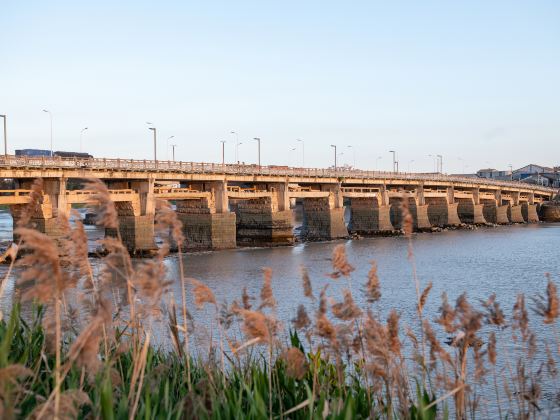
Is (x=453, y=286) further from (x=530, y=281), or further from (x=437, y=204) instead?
(x=437, y=204)

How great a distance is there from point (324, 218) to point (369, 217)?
30.4ft

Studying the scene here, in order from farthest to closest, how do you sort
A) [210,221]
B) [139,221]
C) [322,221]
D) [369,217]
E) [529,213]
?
[529,213], [369,217], [322,221], [210,221], [139,221]

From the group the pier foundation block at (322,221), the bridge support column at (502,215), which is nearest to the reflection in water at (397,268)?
the pier foundation block at (322,221)

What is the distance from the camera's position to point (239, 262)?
45.5 m

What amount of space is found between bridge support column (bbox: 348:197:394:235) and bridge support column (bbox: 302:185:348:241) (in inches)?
254

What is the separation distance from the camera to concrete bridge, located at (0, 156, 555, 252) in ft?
146

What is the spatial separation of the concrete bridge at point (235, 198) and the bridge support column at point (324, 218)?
0.31 feet

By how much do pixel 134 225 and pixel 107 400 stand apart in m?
Answer: 43.6

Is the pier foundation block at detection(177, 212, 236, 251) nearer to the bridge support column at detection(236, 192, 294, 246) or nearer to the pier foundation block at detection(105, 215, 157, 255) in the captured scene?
the bridge support column at detection(236, 192, 294, 246)

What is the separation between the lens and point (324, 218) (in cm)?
6769

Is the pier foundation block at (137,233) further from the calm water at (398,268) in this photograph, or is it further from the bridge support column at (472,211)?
the bridge support column at (472,211)

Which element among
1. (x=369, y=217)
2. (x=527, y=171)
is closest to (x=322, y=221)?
(x=369, y=217)

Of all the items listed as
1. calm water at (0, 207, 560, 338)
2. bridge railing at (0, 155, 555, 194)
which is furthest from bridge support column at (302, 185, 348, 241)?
calm water at (0, 207, 560, 338)

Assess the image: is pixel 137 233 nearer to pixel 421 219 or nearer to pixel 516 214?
pixel 421 219
